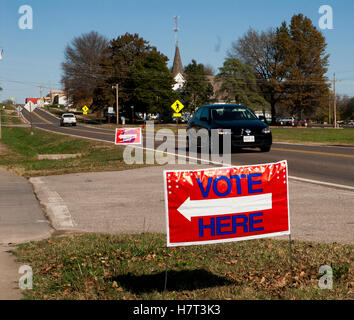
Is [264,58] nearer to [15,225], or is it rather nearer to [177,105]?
[177,105]

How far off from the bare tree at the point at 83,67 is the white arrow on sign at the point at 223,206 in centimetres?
9431

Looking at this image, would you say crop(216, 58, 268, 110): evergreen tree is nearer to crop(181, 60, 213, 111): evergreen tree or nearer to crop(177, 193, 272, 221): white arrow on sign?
crop(181, 60, 213, 111): evergreen tree

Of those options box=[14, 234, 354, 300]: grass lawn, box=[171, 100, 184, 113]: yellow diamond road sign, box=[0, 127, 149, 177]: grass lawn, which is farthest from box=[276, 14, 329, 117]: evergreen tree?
box=[14, 234, 354, 300]: grass lawn

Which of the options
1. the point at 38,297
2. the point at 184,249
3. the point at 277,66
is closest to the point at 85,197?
the point at 184,249

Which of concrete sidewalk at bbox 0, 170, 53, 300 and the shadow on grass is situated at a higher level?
concrete sidewalk at bbox 0, 170, 53, 300

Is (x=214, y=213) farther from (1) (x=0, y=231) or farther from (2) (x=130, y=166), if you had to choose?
(2) (x=130, y=166)

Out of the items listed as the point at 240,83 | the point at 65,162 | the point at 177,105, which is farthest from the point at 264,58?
the point at 65,162

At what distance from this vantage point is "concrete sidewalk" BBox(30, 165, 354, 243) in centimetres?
721

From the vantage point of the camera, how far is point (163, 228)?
23.9 feet

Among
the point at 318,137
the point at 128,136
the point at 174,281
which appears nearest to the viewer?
the point at 174,281

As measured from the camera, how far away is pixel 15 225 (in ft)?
25.0

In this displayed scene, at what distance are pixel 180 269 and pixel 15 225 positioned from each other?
3427 mm

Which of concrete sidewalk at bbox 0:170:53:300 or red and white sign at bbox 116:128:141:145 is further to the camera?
red and white sign at bbox 116:128:141:145

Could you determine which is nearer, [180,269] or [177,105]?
[180,269]
